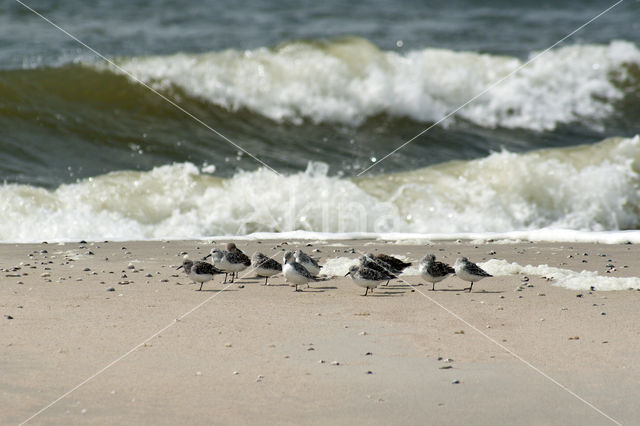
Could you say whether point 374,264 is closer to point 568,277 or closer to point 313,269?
point 313,269

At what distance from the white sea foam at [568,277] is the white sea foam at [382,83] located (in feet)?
32.3

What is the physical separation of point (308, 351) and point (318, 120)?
1271 centimetres

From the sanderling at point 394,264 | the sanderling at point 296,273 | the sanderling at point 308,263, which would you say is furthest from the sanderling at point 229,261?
the sanderling at point 394,264

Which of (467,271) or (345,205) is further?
(345,205)

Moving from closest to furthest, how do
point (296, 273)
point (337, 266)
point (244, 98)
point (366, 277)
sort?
point (366, 277) → point (296, 273) → point (337, 266) → point (244, 98)

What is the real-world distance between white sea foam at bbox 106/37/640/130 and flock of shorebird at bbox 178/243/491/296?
32.9 feet

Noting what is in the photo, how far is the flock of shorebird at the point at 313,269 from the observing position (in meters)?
7.33

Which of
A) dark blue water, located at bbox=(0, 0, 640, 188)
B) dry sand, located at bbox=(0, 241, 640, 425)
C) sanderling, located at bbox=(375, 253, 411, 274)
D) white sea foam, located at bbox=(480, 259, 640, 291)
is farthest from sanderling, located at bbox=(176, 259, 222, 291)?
dark blue water, located at bbox=(0, 0, 640, 188)

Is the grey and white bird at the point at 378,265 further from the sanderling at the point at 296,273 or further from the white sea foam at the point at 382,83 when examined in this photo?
the white sea foam at the point at 382,83

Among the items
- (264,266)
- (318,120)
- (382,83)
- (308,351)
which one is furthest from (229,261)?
(382,83)

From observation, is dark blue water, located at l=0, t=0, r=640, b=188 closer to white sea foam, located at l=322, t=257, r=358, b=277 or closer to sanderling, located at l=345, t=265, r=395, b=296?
white sea foam, located at l=322, t=257, r=358, b=277

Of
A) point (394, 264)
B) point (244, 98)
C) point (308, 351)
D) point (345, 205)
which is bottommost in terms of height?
point (308, 351)

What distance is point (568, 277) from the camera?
7938mm

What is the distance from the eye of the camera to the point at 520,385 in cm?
465
